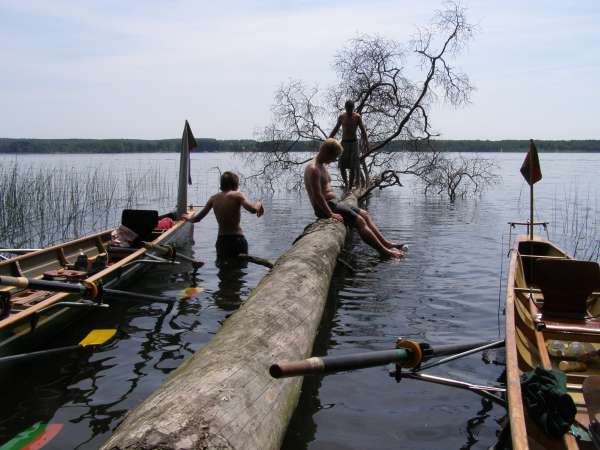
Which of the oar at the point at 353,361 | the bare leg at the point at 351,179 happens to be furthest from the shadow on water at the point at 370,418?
the bare leg at the point at 351,179

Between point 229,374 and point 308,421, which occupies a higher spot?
point 229,374

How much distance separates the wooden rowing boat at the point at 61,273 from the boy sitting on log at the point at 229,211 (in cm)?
115

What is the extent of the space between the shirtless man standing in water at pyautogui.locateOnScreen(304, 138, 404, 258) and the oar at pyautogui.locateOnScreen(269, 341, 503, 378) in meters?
5.40

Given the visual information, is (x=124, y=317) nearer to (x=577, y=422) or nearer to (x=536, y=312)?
(x=536, y=312)

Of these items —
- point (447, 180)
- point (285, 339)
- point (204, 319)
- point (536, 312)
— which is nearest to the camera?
point (285, 339)

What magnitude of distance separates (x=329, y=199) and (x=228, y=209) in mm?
1774

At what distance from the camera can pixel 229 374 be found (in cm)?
351

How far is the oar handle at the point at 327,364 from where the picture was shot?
8.93ft

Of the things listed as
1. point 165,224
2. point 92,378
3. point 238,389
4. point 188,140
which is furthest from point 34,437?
point 188,140

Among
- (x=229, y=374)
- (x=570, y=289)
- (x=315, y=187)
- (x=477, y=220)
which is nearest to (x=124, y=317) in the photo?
(x=315, y=187)

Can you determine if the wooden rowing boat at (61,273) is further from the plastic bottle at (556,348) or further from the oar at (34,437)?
the plastic bottle at (556,348)

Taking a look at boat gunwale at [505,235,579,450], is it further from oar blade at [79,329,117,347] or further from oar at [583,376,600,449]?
oar blade at [79,329,117,347]

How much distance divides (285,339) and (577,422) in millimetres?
2101

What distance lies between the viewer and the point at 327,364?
2.91 metres
